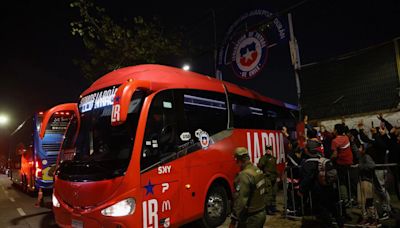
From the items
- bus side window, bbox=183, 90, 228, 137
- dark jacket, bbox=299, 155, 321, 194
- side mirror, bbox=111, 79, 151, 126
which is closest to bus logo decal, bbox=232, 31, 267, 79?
bus side window, bbox=183, 90, 228, 137

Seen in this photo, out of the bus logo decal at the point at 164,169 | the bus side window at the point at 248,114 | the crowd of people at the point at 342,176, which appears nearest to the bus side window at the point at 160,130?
the bus logo decal at the point at 164,169

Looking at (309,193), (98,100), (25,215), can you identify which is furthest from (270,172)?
(25,215)

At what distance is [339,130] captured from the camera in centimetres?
692

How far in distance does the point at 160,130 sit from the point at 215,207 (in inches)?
97.0

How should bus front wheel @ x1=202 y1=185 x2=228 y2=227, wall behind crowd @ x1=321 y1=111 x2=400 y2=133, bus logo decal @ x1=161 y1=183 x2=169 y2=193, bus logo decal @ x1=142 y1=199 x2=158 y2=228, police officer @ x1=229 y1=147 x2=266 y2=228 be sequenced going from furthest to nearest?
wall behind crowd @ x1=321 y1=111 x2=400 y2=133 < bus front wheel @ x1=202 y1=185 x2=228 y2=227 < bus logo decal @ x1=161 y1=183 x2=169 y2=193 < bus logo decal @ x1=142 y1=199 x2=158 y2=228 < police officer @ x1=229 y1=147 x2=266 y2=228

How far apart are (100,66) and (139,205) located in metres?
10.6

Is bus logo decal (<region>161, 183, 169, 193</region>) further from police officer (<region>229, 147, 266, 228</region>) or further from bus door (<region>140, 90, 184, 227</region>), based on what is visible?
police officer (<region>229, 147, 266, 228</region>)

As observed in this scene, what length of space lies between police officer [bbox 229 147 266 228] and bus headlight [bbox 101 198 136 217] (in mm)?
1756

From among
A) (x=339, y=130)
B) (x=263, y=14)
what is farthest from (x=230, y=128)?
(x=263, y=14)

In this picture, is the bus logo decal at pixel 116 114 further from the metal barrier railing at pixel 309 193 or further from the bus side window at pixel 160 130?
the metal barrier railing at pixel 309 193

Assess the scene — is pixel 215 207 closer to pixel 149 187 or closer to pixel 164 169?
pixel 164 169

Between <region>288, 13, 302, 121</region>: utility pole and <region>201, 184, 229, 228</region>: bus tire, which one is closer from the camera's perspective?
<region>201, 184, 229, 228</region>: bus tire

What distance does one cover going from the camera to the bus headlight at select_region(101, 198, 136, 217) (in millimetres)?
4949

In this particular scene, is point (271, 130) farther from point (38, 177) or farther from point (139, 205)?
point (38, 177)
